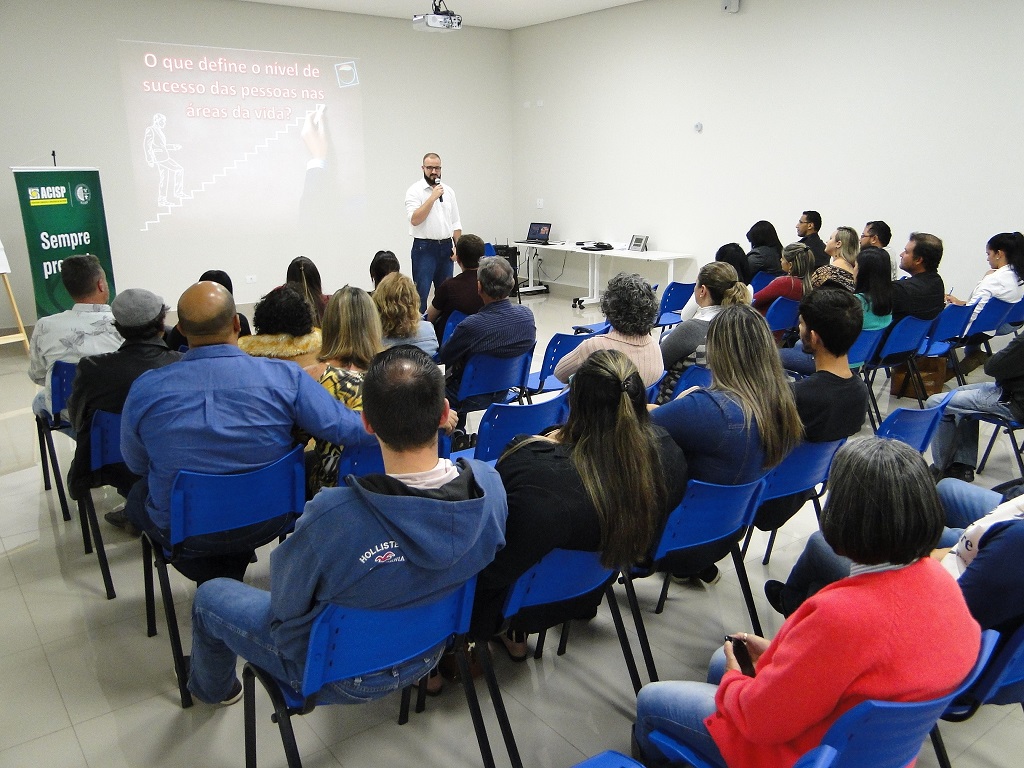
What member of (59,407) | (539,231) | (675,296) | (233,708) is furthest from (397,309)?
(539,231)

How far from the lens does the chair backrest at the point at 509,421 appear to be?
9.45 ft

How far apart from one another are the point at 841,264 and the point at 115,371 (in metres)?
4.55

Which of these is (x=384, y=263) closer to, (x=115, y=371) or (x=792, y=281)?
(x=115, y=371)

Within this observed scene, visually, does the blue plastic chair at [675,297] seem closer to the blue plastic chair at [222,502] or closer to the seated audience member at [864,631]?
the blue plastic chair at [222,502]

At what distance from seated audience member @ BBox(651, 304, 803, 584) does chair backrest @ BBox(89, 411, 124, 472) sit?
199cm

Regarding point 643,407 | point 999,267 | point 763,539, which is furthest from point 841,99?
point 643,407

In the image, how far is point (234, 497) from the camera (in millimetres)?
2312

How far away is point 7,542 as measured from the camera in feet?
→ 11.5

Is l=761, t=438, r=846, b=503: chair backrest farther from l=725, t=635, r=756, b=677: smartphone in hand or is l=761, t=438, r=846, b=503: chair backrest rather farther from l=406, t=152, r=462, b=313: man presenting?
l=406, t=152, r=462, b=313: man presenting

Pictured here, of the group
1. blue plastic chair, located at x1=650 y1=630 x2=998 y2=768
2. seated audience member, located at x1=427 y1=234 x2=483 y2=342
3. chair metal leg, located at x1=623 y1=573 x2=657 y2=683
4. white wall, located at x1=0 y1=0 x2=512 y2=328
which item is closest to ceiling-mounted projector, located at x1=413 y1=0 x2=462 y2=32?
white wall, located at x1=0 y1=0 x2=512 y2=328

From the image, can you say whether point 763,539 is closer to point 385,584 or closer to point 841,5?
point 385,584

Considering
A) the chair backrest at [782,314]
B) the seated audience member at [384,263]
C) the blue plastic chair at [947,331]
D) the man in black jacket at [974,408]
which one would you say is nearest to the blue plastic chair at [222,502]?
the seated audience member at [384,263]

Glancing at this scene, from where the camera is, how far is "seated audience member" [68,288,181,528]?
9.23 feet

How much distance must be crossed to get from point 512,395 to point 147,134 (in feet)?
18.9
